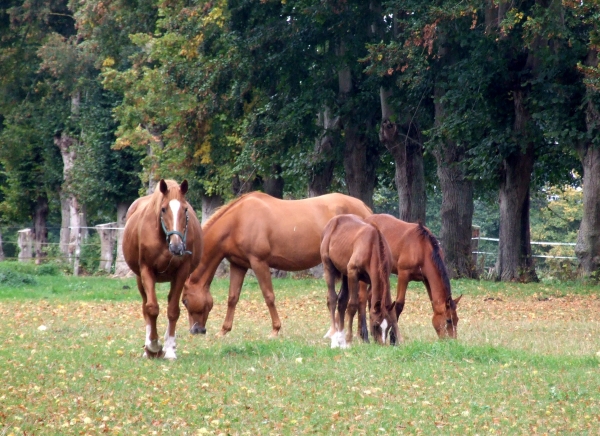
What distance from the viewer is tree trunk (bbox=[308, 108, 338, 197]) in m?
27.5

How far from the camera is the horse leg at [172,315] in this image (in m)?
11.1

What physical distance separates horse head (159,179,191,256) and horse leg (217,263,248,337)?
3.22 meters

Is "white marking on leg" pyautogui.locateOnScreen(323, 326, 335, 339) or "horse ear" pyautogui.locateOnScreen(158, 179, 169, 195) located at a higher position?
"horse ear" pyautogui.locateOnScreen(158, 179, 169, 195)

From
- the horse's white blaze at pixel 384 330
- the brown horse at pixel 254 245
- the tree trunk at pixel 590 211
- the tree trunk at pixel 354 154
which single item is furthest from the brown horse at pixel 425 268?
the tree trunk at pixel 354 154

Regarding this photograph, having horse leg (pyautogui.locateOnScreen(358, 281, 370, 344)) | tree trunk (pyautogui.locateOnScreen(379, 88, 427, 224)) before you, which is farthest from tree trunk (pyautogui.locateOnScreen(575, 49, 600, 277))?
horse leg (pyautogui.locateOnScreen(358, 281, 370, 344))

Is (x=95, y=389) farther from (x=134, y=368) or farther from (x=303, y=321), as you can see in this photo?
(x=303, y=321)

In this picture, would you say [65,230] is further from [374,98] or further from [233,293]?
[233,293]

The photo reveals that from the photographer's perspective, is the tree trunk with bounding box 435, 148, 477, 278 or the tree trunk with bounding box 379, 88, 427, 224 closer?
the tree trunk with bounding box 379, 88, 427, 224

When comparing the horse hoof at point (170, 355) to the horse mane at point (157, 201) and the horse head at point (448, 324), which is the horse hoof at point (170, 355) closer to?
the horse mane at point (157, 201)

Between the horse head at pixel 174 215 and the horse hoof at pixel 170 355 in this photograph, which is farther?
the horse hoof at pixel 170 355

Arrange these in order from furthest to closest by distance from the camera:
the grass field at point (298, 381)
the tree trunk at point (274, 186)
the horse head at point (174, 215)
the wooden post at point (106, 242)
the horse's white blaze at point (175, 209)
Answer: the wooden post at point (106, 242) < the tree trunk at point (274, 186) < the horse's white blaze at point (175, 209) < the horse head at point (174, 215) < the grass field at point (298, 381)

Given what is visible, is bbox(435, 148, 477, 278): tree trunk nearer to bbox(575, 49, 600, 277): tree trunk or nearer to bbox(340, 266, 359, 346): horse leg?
bbox(575, 49, 600, 277): tree trunk

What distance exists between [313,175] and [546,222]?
29.7m

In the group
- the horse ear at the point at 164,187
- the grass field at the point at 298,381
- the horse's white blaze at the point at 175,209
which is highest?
the horse ear at the point at 164,187
